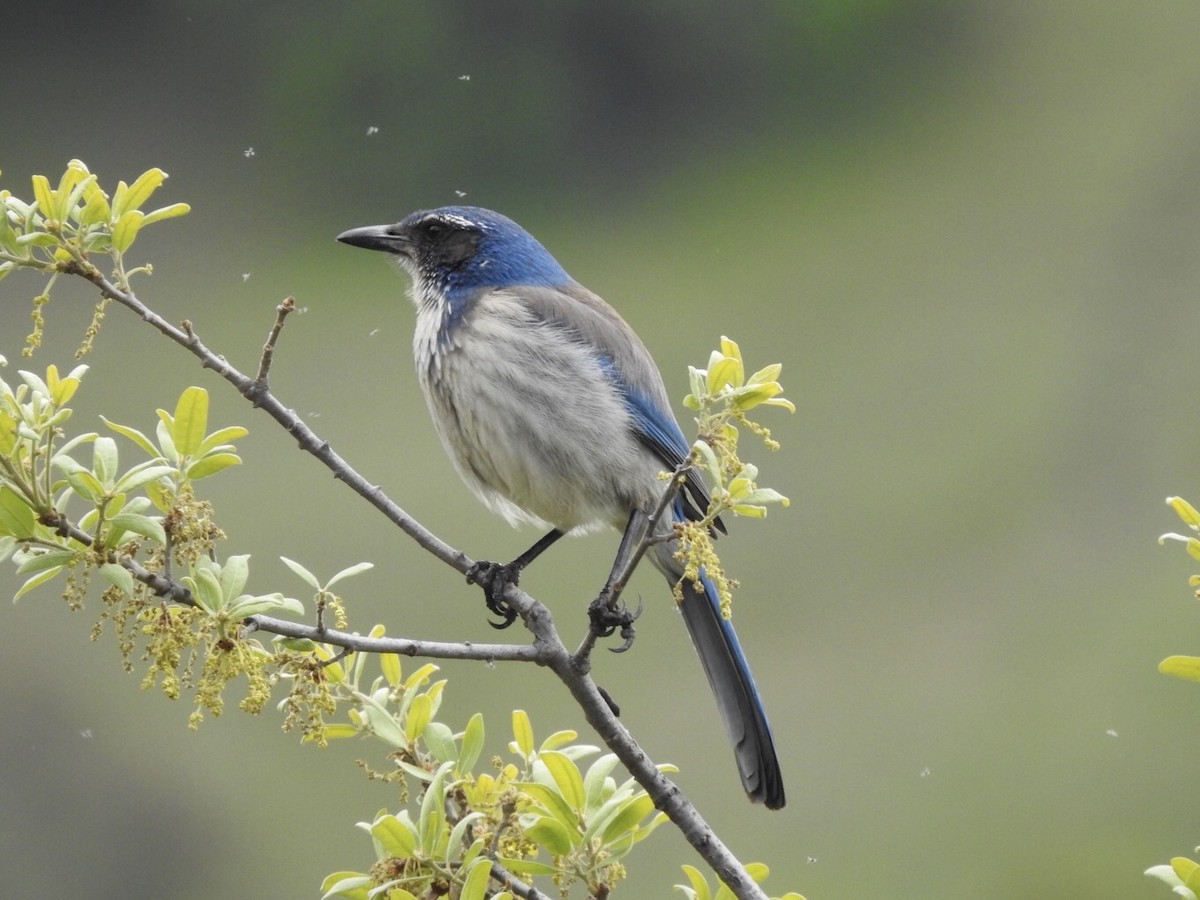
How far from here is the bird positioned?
111 inches

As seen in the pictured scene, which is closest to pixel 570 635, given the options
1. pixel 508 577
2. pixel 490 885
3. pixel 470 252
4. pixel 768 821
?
pixel 768 821

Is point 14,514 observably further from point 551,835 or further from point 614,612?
point 614,612

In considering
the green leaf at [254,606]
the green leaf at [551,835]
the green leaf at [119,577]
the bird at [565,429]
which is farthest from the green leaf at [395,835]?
the bird at [565,429]

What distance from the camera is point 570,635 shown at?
4793 mm

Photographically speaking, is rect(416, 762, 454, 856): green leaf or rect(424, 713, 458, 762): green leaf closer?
rect(416, 762, 454, 856): green leaf

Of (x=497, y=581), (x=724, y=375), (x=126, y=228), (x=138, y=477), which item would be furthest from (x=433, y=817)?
(x=497, y=581)

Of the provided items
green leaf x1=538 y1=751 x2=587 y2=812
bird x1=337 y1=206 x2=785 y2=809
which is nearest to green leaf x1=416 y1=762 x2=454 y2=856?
green leaf x1=538 y1=751 x2=587 y2=812

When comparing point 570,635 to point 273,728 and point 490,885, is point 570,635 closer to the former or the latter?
point 273,728

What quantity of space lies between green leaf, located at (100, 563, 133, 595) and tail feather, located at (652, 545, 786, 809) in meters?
1.25

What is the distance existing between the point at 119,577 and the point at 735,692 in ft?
5.01

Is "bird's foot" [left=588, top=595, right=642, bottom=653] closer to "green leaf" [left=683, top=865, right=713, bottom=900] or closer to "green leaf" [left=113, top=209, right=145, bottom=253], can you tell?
"green leaf" [left=683, top=865, right=713, bottom=900]

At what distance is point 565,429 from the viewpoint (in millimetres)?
2855

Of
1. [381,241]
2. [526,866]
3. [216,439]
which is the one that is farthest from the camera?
[381,241]

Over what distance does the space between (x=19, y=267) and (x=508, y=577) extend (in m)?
1.12
